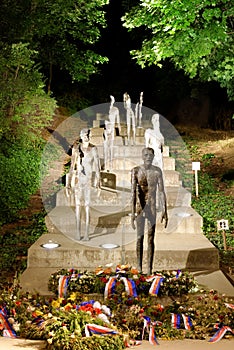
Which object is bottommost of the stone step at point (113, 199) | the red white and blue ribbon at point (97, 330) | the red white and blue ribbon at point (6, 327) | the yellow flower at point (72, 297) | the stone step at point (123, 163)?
the red white and blue ribbon at point (6, 327)

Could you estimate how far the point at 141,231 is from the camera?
7594 mm

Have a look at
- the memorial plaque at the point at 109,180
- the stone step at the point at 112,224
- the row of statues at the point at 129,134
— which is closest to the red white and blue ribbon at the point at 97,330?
the stone step at the point at 112,224

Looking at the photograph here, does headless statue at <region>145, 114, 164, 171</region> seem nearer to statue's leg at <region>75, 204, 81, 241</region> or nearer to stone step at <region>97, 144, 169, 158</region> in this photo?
statue's leg at <region>75, 204, 81, 241</region>

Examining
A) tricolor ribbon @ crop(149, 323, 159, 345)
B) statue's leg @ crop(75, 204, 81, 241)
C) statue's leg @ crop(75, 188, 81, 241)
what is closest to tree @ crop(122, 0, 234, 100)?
statue's leg @ crop(75, 188, 81, 241)

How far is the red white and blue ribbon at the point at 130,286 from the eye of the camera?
705cm

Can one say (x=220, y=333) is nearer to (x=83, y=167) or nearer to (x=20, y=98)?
(x=83, y=167)

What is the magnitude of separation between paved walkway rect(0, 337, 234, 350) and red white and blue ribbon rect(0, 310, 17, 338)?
0.33 feet

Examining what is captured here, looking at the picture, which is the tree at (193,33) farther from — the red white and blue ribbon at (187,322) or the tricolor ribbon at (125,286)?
the red white and blue ribbon at (187,322)

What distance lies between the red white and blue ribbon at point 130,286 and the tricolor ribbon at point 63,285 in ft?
2.67

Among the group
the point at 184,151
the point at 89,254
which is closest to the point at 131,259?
the point at 89,254

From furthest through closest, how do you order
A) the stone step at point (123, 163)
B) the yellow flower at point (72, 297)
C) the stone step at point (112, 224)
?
the stone step at point (123, 163)
the stone step at point (112, 224)
the yellow flower at point (72, 297)

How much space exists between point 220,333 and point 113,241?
153 inches

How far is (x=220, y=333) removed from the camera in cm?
612

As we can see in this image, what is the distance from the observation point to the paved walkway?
18.6 feet
